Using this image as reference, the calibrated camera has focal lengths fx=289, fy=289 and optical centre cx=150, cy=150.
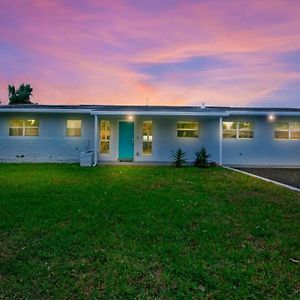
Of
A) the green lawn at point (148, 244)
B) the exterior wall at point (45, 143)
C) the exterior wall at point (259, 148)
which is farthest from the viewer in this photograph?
the exterior wall at point (259, 148)

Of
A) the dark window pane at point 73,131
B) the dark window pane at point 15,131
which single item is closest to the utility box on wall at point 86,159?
the dark window pane at point 73,131

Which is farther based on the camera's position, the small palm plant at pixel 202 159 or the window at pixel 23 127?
the window at pixel 23 127

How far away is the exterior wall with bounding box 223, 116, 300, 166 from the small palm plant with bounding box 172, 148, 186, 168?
2.53 m

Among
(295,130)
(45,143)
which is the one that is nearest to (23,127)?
(45,143)

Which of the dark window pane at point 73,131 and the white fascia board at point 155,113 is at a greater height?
the white fascia board at point 155,113

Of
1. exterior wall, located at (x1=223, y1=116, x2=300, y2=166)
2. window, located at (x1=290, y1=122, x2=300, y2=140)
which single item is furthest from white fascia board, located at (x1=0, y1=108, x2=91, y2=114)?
window, located at (x1=290, y1=122, x2=300, y2=140)

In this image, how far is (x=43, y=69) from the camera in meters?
19.1

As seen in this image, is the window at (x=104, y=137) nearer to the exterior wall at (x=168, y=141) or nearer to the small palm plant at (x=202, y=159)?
the exterior wall at (x=168, y=141)

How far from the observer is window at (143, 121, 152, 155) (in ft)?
54.5

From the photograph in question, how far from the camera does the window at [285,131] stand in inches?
659

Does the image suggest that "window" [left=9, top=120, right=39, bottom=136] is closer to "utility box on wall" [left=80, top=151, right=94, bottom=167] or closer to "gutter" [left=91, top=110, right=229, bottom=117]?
"utility box on wall" [left=80, top=151, right=94, bottom=167]

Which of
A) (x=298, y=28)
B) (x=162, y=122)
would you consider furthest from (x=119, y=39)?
(x=298, y=28)

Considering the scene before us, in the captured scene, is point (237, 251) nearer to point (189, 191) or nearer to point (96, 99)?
point (189, 191)

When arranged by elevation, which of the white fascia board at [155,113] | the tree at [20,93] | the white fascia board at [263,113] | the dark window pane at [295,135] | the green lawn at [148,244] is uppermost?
the tree at [20,93]
